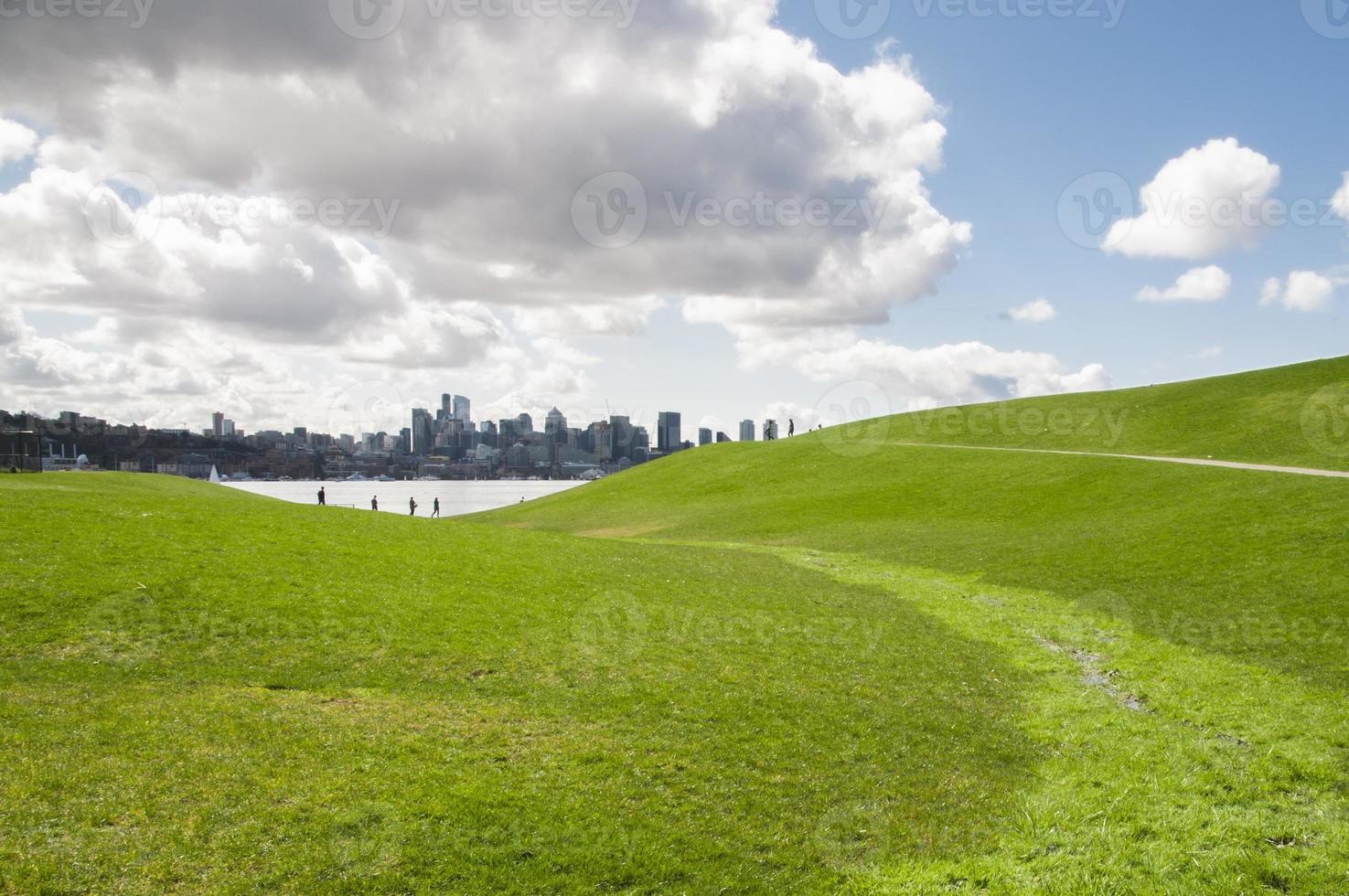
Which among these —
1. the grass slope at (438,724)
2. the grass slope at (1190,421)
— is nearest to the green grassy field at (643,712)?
the grass slope at (438,724)

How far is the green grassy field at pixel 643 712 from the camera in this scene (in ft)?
37.6

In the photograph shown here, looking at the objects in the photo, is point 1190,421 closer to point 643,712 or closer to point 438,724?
point 643,712

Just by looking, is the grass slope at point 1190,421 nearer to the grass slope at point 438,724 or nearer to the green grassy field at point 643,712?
the green grassy field at point 643,712

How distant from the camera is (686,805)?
1320 cm

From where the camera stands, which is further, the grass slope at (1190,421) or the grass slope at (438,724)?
the grass slope at (1190,421)

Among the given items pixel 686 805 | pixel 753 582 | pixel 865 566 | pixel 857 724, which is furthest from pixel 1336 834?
pixel 865 566

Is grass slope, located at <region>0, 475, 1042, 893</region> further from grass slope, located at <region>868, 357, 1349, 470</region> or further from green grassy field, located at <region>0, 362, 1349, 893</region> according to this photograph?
grass slope, located at <region>868, 357, 1349, 470</region>

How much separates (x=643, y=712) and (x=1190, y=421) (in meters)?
75.1

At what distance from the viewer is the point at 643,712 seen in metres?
17.4

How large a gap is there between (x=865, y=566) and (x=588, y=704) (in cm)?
2776

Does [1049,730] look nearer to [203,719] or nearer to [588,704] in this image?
[588,704]

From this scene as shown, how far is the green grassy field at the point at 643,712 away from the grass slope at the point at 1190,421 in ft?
85.1

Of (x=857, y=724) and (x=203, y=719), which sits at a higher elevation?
(x=203, y=719)

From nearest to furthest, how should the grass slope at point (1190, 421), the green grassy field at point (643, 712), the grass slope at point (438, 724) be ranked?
the grass slope at point (438, 724) → the green grassy field at point (643, 712) → the grass slope at point (1190, 421)
